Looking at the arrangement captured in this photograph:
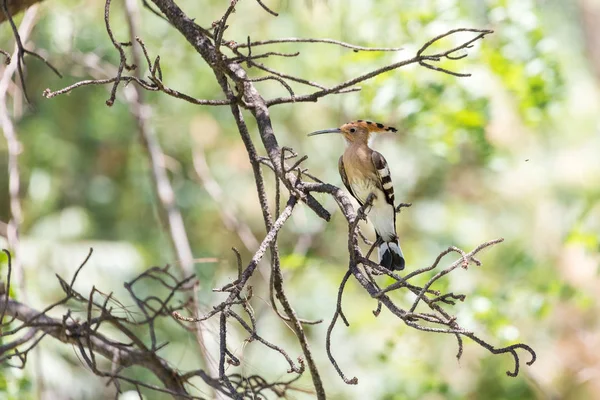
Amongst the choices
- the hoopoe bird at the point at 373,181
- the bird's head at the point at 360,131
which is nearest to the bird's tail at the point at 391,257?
the hoopoe bird at the point at 373,181

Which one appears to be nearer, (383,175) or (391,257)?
(391,257)

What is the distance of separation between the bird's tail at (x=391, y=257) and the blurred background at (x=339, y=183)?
2.20 feet

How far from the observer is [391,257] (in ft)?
8.32

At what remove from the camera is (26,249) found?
232 inches

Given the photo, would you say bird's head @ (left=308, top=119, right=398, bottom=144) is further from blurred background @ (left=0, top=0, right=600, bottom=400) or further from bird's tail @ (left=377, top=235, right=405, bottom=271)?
blurred background @ (left=0, top=0, right=600, bottom=400)

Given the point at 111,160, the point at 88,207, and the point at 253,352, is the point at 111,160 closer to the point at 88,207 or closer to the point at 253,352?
the point at 88,207

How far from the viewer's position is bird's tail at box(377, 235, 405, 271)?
2.50m

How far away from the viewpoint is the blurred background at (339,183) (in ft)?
12.5

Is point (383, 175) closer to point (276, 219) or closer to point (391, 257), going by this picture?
point (391, 257)

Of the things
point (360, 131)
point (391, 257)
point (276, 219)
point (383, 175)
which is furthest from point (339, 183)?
point (276, 219)

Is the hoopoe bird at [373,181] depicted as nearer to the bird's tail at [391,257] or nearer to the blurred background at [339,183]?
the bird's tail at [391,257]

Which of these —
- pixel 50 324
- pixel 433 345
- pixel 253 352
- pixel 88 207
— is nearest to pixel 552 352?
pixel 433 345

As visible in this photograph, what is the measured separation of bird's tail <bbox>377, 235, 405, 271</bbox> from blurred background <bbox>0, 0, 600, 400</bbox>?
26.4 inches

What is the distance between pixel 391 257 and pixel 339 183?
2103 mm
